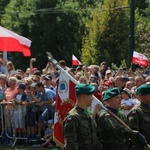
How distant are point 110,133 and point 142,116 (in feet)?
1.84

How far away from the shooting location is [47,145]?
13148 mm

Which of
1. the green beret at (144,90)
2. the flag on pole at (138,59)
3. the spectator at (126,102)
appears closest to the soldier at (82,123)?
the green beret at (144,90)

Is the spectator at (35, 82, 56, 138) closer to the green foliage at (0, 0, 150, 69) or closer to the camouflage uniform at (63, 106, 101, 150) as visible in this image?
the camouflage uniform at (63, 106, 101, 150)

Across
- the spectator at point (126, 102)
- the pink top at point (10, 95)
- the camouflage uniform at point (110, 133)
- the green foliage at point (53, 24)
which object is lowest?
the green foliage at point (53, 24)

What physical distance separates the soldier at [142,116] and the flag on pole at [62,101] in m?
1.14

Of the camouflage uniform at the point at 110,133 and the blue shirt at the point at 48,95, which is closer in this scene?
the camouflage uniform at the point at 110,133

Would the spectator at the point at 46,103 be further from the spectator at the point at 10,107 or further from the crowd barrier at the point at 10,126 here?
the spectator at the point at 10,107

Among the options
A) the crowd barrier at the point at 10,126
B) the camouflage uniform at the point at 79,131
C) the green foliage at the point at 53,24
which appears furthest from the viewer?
the green foliage at the point at 53,24

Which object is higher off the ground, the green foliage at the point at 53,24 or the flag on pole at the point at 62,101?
the flag on pole at the point at 62,101

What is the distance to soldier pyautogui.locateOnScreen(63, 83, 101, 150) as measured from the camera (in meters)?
7.04

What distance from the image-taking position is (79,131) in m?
7.11

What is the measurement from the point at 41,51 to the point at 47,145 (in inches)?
1428

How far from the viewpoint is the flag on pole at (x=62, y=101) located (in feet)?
28.2

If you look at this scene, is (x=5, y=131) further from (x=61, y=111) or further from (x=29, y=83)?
(x=61, y=111)
